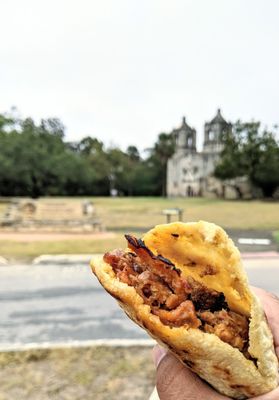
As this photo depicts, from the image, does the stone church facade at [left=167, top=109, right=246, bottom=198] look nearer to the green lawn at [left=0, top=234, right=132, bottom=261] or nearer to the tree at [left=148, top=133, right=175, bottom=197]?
the tree at [left=148, top=133, right=175, bottom=197]

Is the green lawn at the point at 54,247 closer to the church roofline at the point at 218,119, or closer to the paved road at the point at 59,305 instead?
the paved road at the point at 59,305

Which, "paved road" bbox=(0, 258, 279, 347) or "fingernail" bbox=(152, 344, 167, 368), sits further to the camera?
"paved road" bbox=(0, 258, 279, 347)

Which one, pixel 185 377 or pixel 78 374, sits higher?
pixel 185 377

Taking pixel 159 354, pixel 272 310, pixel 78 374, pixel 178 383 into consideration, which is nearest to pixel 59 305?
pixel 78 374

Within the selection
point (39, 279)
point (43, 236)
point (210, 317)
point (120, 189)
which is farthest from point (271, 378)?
point (120, 189)

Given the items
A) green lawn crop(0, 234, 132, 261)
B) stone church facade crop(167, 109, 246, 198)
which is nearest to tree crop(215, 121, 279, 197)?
stone church facade crop(167, 109, 246, 198)

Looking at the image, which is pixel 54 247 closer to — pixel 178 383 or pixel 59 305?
pixel 59 305
